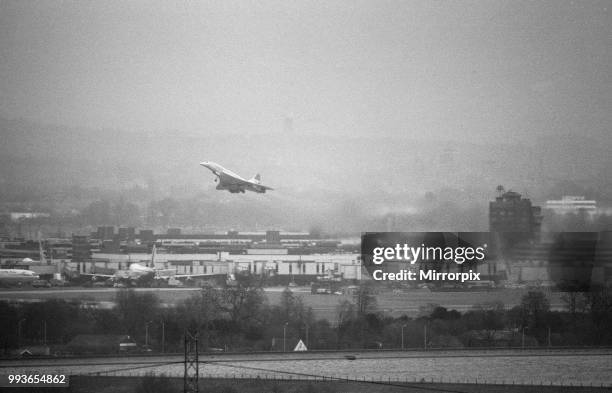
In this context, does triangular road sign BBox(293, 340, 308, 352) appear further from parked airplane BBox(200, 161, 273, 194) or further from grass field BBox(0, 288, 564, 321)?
parked airplane BBox(200, 161, 273, 194)

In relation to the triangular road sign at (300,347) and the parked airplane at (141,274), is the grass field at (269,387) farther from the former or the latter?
the parked airplane at (141,274)

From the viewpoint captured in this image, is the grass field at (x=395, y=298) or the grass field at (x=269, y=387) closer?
the grass field at (x=269, y=387)

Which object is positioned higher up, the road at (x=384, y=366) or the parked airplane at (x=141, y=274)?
the parked airplane at (x=141, y=274)

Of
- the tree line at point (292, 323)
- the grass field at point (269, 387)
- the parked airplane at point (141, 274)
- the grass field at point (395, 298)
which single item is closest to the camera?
the grass field at point (269, 387)

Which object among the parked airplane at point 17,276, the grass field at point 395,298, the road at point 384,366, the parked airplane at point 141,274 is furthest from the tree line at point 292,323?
the parked airplane at point 17,276

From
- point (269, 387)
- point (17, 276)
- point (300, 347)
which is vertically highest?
point (17, 276)

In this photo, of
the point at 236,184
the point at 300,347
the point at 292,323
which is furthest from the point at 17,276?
the point at 300,347

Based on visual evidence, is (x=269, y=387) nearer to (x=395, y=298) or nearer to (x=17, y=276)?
(x=395, y=298)

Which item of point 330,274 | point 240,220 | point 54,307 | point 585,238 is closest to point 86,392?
point 54,307

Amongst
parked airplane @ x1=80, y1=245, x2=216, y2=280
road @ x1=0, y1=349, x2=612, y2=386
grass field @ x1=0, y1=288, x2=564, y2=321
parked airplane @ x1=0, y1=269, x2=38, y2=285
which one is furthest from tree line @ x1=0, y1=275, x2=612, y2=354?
parked airplane @ x1=0, y1=269, x2=38, y2=285
